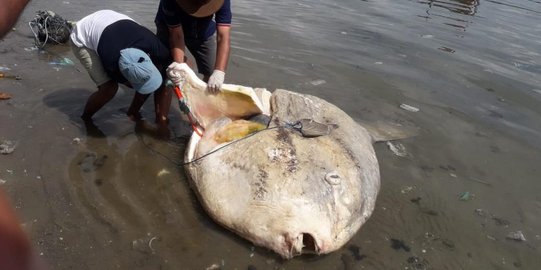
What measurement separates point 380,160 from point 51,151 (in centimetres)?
289

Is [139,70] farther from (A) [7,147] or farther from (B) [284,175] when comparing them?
(B) [284,175]

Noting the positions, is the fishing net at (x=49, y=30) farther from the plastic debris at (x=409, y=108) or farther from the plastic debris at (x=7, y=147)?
the plastic debris at (x=409, y=108)

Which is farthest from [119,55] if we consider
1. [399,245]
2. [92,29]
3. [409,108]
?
[409,108]

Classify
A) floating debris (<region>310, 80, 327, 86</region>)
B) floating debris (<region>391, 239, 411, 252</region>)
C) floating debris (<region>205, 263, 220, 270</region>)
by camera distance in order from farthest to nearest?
floating debris (<region>310, 80, 327, 86</region>) → floating debris (<region>391, 239, 411, 252</region>) → floating debris (<region>205, 263, 220, 270</region>)

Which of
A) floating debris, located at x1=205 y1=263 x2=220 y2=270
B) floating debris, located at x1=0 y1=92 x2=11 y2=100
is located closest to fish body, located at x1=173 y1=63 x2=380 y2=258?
floating debris, located at x1=205 y1=263 x2=220 y2=270

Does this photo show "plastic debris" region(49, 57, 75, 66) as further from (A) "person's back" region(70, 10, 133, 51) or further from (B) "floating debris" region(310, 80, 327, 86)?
(B) "floating debris" region(310, 80, 327, 86)

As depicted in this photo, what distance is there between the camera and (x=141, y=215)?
10.3ft

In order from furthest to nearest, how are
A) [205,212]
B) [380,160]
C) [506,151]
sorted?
1. [506,151]
2. [380,160]
3. [205,212]

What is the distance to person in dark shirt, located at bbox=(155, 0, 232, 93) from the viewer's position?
3688 millimetres

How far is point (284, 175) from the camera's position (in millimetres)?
2768

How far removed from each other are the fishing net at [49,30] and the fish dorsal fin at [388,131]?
412cm

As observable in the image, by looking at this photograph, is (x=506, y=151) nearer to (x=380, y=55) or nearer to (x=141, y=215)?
(x=380, y=55)

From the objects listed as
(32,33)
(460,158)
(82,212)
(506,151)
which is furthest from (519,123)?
(32,33)

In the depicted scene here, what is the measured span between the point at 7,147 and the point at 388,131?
3.50 metres
